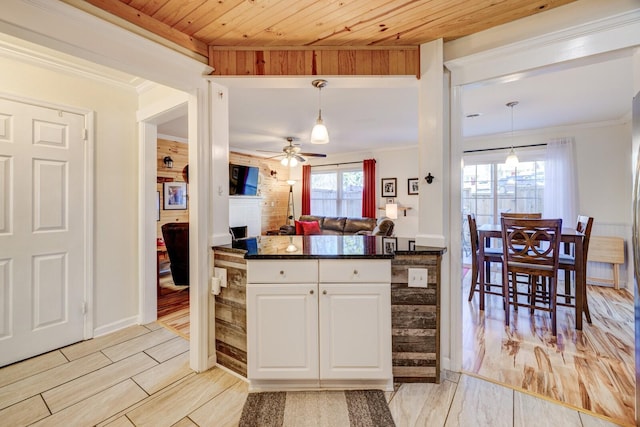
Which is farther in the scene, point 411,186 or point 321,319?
point 411,186

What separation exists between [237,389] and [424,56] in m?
2.61

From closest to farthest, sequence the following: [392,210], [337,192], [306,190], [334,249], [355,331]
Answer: [355,331] → [334,249] → [392,210] → [337,192] → [306,190]

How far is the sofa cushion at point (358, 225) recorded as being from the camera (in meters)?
6.06

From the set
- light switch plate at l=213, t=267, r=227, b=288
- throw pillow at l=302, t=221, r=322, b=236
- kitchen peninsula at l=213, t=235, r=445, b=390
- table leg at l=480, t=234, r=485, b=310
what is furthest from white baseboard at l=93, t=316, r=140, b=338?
throw pillow at l=302, t=221, r=322, b=236

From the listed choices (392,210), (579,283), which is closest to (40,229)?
(579,283)

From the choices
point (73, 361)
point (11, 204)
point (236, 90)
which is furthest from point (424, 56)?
point (73, 361)

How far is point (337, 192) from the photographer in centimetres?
716

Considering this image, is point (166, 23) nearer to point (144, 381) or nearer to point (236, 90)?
point (236, 90)

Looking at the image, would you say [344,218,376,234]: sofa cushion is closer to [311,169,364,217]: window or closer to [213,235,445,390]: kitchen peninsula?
[311,169,364,217]: window

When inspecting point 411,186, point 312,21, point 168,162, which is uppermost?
point 312,21

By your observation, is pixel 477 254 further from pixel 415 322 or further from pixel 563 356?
pixel 415 322

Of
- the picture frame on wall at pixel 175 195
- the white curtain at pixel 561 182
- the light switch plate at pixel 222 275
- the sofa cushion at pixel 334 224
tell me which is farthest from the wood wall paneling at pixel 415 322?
the picture frame on wall at pixel 175 195

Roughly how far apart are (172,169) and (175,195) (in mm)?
471

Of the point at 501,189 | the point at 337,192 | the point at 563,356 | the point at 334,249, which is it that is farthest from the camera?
the point at 337,192
